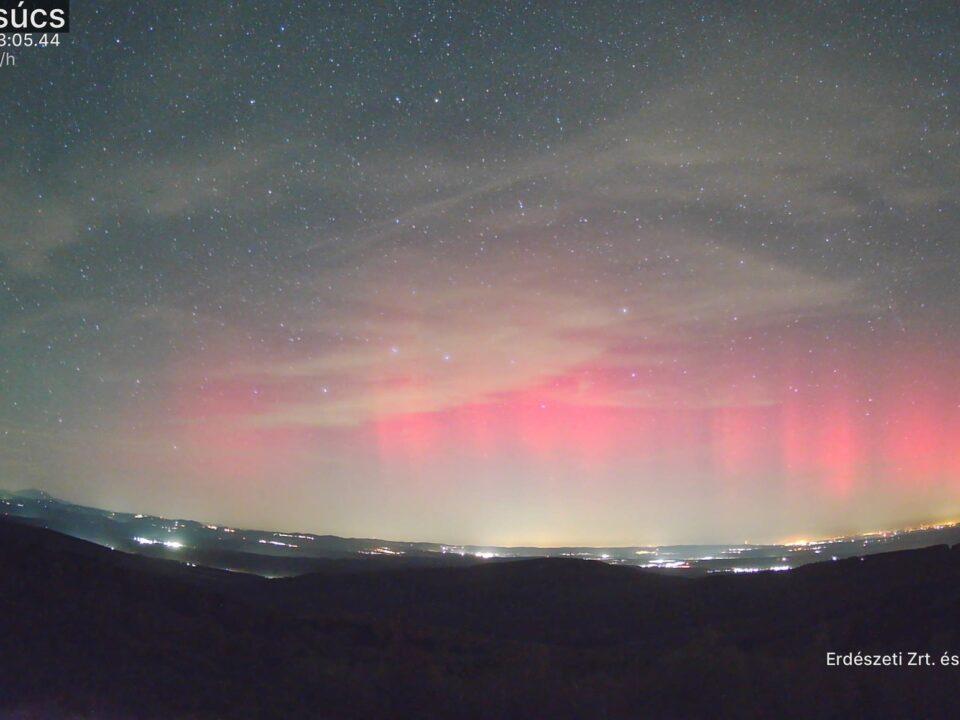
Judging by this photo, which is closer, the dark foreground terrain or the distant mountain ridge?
the dark foreground terrain

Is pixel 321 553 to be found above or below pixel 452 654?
below

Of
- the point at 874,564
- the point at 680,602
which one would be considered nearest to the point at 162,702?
the point at 680,602

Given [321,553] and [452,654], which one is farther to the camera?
[321,553]

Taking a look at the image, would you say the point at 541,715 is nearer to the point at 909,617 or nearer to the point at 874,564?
the point at 909,617

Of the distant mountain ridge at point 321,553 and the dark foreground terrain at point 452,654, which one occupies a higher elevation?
the dark foreground terrain at point 452,654

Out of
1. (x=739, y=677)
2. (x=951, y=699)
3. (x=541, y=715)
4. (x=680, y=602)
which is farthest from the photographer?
(x=680, y=602)

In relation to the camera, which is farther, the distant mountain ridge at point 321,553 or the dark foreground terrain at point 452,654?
the distant mountain ridge at point 321,553

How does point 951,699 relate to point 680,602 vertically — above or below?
above

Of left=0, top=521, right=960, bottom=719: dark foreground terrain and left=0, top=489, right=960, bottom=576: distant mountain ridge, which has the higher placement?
left=0, top=521, right=960, bottom=719: dark foreground terrain
